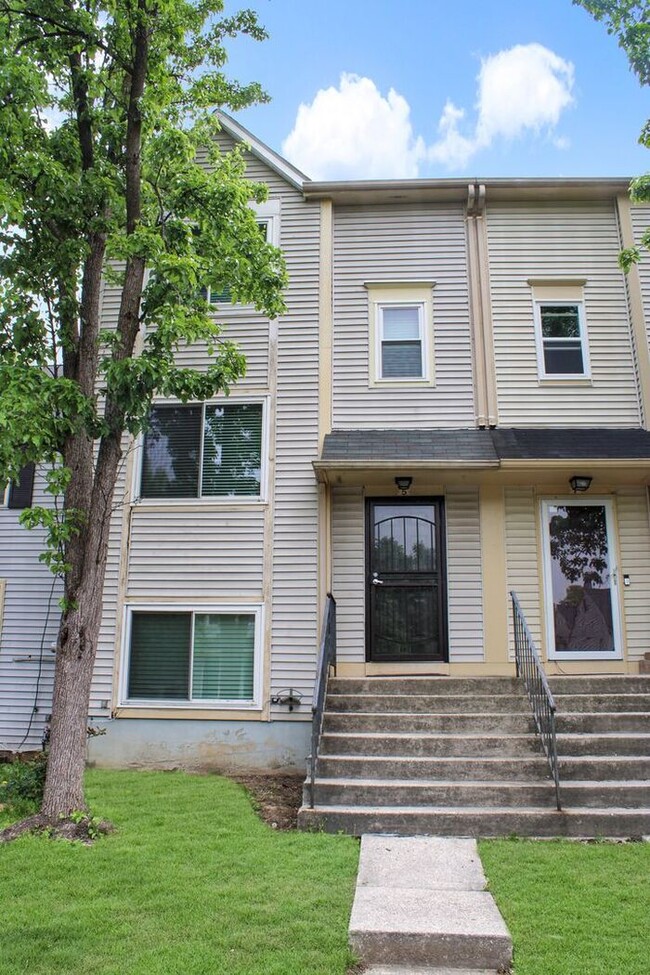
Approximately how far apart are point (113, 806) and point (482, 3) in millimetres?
14175

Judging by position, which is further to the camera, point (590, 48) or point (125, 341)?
point (590, 48)

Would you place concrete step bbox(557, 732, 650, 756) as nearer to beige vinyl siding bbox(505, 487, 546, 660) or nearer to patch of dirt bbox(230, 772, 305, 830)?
beige vinyl siding bbox(505, 487, 546, 660)

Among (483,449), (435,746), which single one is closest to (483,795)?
(435,746)

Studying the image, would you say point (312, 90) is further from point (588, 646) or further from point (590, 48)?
point (588, 646)

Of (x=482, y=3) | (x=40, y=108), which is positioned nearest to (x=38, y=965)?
(x=40, y=108)

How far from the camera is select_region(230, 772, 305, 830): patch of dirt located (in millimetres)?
5676

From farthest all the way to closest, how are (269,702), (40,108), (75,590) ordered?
1. (269,702)
2. (40,108)
3. (75,590)

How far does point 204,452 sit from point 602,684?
5263 millimetres

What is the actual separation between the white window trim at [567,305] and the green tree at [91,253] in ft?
12.1

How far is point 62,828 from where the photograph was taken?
5.09 meters

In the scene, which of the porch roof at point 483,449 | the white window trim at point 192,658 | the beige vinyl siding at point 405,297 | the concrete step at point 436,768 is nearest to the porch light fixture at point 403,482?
the porch roof at point 483,449

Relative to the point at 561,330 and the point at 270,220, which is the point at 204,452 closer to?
the point at 270,220

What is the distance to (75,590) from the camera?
18.5 feet

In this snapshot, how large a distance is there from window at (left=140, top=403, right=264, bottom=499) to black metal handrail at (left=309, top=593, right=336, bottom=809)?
72.1 inches
